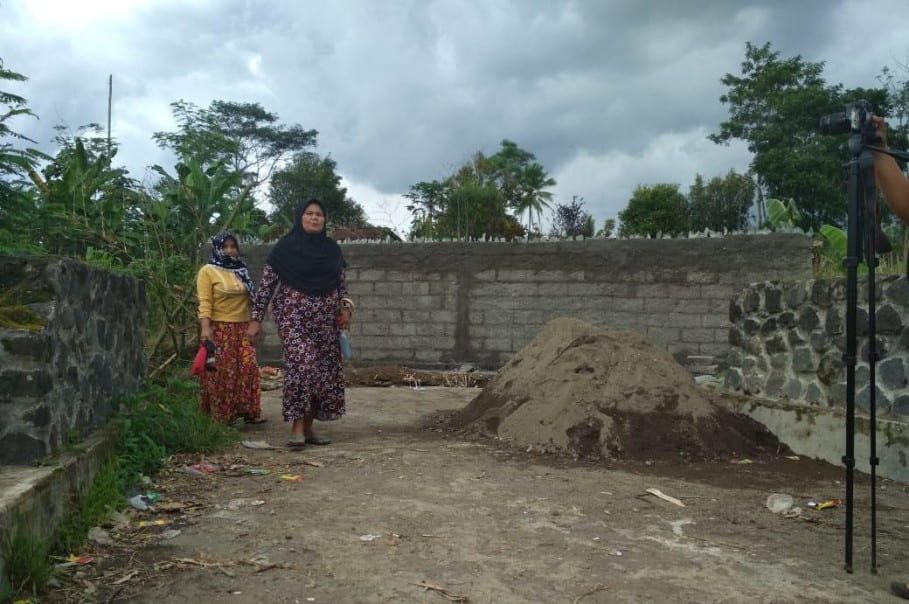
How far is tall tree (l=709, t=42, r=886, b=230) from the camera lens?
27.5 meters

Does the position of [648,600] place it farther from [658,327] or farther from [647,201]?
[647,201]

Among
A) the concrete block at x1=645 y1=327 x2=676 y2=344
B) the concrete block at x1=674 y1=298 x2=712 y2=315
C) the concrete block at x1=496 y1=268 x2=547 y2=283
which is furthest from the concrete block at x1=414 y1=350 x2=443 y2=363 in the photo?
the concrete block at x1=674 y1=298 x2=712 y2=315

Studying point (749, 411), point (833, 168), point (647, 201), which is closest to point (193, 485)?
point (749, 411)

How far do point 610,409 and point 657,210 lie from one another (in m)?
28.3

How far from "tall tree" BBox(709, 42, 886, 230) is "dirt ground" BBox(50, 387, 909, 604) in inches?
972

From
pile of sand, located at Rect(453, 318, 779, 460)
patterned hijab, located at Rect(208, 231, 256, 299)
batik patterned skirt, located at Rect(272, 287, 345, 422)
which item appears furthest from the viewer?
patterned hijab, located at Rect(208, 231, 256, 299)

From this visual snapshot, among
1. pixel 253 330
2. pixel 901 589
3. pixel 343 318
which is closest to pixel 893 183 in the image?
pixel 901 589

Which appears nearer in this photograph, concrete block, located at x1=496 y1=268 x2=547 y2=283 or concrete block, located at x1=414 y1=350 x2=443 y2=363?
concrete block, located at x1=496 y1=268 x2=547 y2=283

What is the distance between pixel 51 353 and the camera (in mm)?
3432

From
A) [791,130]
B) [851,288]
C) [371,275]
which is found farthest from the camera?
[791,130]

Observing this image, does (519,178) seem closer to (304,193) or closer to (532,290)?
(304,193)

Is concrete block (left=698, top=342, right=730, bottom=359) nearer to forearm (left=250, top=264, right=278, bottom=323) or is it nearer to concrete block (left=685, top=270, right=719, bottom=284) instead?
concrete block (left=685, top=270, right=719, bottom=284)

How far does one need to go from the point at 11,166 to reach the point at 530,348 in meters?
4.28

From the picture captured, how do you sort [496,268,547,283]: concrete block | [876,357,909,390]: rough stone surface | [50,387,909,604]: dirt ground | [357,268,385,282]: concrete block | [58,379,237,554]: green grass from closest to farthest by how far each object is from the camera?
[50,387,909,604]: dirt ground
[58,379,237,554]: green grass
[876,357,909,390]: rough stone surface
[496,268,547,283]: concrete block
[357,268,385,282]: concrete block
